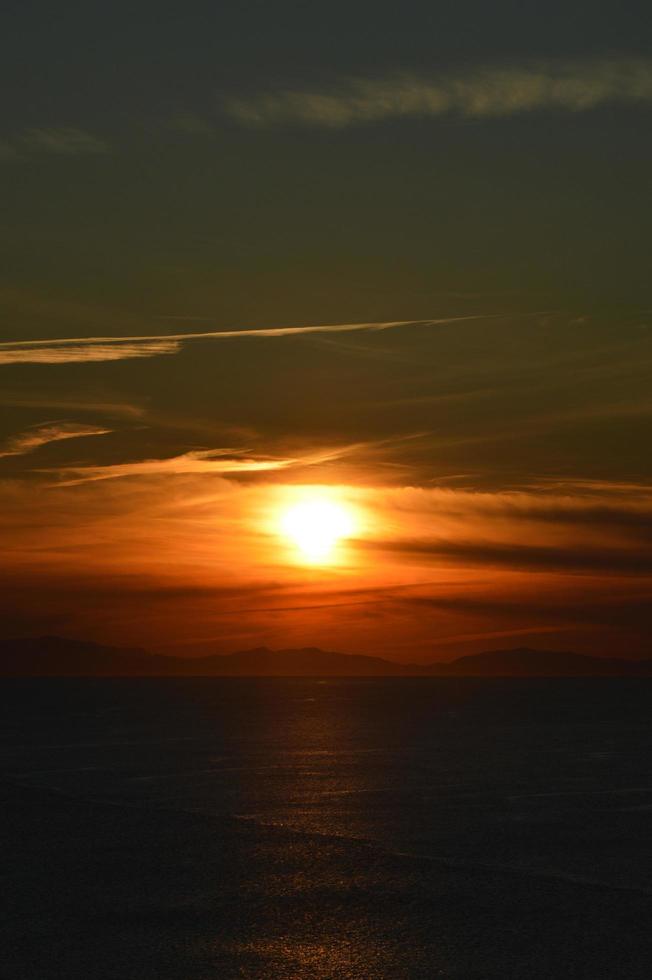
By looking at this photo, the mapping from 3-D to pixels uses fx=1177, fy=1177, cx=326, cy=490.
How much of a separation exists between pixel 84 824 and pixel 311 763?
33.7 m

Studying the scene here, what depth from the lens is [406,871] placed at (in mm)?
20922

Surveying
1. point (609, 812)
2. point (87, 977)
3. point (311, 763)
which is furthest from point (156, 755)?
point (87, 977)

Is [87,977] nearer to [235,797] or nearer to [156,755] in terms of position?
[235,797]

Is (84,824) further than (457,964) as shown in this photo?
Yes

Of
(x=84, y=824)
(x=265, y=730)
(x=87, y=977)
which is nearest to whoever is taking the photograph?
(x=87, y=977)

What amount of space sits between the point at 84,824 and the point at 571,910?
1345 cm

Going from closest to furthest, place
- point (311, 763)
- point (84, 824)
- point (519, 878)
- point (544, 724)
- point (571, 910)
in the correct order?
point (571, 910), point (519, 878), point (84, 824), point (311, 763), point (544, 724)

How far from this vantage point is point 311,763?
60.3 metres

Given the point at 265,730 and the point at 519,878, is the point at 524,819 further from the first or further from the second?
the point at 265,730

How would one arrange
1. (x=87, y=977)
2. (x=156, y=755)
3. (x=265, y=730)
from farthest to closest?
(x=265, y=730) → (x=156, y=755) → (x=87, y=977)

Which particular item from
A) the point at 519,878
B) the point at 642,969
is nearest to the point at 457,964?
the point at 642,969

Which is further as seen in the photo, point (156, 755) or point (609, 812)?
point (156, 755)

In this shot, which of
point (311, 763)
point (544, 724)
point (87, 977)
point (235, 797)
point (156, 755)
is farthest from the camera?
Result: point (544, 724)

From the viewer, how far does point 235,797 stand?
42.0 meters
